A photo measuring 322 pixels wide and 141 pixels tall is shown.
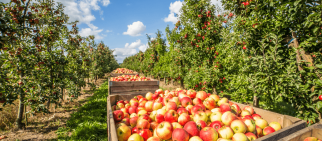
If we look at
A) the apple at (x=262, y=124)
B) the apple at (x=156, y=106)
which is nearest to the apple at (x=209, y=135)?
the apple at (x=262, y=124)

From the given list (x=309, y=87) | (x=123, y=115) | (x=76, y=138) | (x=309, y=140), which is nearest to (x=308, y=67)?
(x=309, y=87)

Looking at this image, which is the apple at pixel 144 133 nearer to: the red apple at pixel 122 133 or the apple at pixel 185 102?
the red apple at pixel 122 133

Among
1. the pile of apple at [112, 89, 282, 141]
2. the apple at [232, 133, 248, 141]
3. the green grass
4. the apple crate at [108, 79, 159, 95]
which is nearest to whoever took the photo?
the apple at [232, 133, 248, 141]

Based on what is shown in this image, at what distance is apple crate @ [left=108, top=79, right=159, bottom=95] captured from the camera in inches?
227

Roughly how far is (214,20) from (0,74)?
24.5ft

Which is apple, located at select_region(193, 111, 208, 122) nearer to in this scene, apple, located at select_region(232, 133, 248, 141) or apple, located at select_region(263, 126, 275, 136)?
apple, located at select_region(232, 133, 248, 141)

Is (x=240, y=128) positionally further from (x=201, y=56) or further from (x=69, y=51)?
(x=69, y=51)

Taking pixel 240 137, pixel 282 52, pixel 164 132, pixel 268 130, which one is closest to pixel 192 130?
pixel 164 132

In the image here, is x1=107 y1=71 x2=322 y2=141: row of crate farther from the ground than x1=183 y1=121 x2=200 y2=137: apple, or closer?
farther from the ground

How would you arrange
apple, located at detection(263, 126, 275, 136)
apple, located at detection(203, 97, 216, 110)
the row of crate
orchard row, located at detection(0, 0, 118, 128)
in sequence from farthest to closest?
1. orchard row, located at detection(0, 0, 118, 128)
2. apple, located at detection(203, 97, 216, 110)
3. apple, located at detection(263, 126, 275, 136)
4. the row of crate

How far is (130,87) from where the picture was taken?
241 inches

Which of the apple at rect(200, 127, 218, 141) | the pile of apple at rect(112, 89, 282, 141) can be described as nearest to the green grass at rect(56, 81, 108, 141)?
the pile of apple at rect(112, 89, 282, 141)

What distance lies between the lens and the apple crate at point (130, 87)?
577cm

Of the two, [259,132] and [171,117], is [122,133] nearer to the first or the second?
[171,117]
